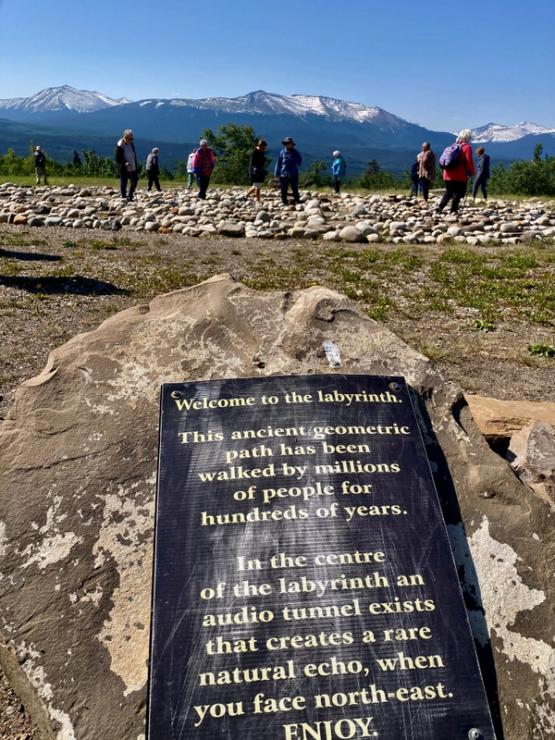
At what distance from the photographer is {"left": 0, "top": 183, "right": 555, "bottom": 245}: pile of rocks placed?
1521 centimetres

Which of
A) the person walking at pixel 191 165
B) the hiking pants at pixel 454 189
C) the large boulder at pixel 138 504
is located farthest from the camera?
the person walking at pixel 191 165

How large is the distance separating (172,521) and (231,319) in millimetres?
1626

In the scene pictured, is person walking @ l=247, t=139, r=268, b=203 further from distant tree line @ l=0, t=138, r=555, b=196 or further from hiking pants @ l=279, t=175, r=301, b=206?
distant tree line @ l=0, t=138, r=555, b=196

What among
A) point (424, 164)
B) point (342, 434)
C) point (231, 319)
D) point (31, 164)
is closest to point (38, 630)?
point (342, 434)

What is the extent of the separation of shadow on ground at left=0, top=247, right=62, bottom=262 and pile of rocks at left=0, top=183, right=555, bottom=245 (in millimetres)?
3634

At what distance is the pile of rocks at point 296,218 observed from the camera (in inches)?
599

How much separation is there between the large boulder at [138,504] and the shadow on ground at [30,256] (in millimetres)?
8488

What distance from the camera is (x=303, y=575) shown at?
2.72 meters

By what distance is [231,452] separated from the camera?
311 cm

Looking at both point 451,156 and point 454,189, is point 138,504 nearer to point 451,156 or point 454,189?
point 451,156

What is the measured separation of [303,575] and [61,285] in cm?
858

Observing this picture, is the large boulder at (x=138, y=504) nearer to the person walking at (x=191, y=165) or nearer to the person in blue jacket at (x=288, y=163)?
the person in blue jacket at (x=288, y=163)

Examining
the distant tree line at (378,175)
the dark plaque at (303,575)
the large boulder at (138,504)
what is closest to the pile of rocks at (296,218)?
the large boulder at (138,504)

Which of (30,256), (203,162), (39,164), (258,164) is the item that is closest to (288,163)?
(258,164)
